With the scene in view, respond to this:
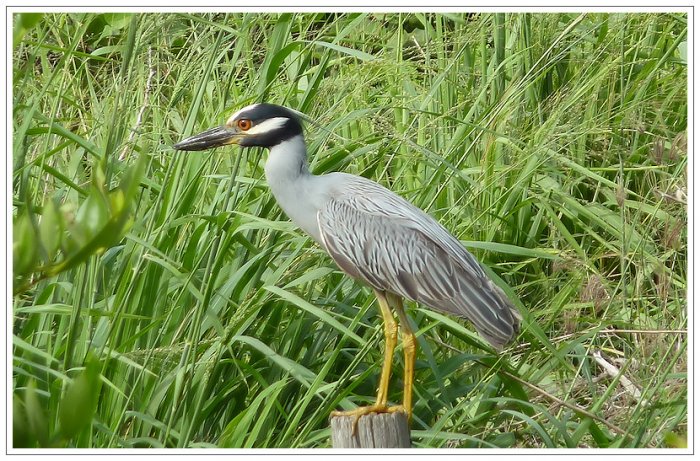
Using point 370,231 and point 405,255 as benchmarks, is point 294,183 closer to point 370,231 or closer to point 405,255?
point 370,231

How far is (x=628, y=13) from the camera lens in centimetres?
338

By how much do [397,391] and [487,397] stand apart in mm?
326

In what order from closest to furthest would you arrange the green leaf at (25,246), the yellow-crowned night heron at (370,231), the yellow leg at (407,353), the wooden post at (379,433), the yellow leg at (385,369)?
the green leaf at (25,246) < the wooden post at (379,433) < the yellow leg at (385,369) < the yellow leg at (407,353) < the yellow-crowned night heron at (370,231)

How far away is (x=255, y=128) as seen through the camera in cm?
272

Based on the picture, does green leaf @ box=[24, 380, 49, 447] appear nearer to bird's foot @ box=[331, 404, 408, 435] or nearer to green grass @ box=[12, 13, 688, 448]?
green grass @ box=[12, 13, 688, 448]

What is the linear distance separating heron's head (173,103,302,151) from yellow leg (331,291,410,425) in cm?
58

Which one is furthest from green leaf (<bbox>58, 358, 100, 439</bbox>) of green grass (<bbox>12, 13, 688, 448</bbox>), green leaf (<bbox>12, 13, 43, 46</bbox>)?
green grass (<bbox>12, 13, 688, 448</bbox>)

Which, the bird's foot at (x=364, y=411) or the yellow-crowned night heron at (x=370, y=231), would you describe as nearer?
the bird's foot at (x=364, y=411)

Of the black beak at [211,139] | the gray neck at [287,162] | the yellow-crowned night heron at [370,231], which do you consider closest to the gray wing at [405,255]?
the yellow-crowned night heron at [370,231]

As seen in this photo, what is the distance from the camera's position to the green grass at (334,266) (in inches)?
95.4

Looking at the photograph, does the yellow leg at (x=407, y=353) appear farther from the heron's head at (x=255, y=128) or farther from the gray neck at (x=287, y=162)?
the heron's head at (x=255, y=128)

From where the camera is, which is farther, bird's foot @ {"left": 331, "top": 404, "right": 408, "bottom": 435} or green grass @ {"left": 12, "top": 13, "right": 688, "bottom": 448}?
green grass @ {"left": 12, "top": 13, "right": 688, "bottom": 448}

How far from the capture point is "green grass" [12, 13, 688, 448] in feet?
7.95

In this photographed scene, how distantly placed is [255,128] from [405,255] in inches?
23.9
